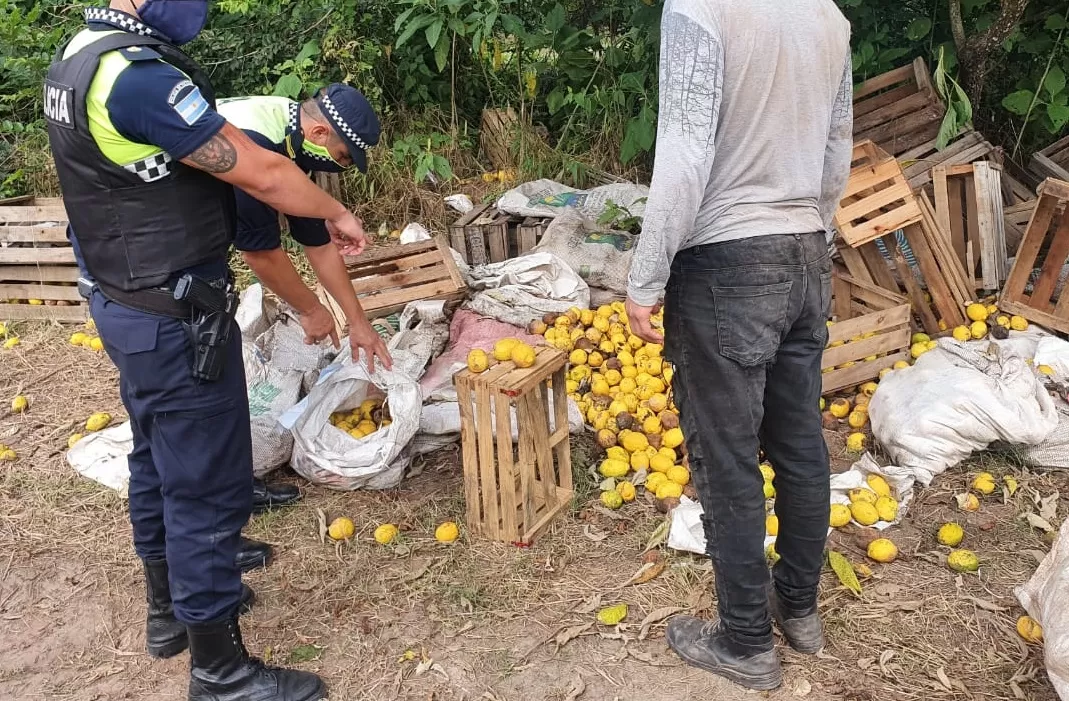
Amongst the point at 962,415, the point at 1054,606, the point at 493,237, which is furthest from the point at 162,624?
the point at 493,237

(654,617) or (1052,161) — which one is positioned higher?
(1052,161)

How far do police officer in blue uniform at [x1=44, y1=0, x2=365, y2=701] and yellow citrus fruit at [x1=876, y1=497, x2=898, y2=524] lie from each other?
2.23m

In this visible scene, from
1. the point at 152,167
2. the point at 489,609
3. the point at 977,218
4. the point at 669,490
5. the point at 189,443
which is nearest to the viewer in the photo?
the point at 152,167

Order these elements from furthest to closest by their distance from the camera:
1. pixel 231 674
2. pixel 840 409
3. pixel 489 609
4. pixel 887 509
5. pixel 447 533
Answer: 1. pixel 840 409
2. pixel 447 533
3. pixel 887 509
4. pixel 489 609
5. pixel 231 674

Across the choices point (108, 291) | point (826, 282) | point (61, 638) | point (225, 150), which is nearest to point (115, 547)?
point (61, 638)

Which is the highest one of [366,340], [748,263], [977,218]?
[748,263]

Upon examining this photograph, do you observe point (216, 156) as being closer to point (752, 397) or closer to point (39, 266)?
point (752, 397)

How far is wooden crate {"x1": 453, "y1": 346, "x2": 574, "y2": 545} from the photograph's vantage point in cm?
330

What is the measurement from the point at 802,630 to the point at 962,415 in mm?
1401

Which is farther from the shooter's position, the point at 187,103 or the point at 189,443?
the point at 189,443

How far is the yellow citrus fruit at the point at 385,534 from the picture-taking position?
11.9 ft

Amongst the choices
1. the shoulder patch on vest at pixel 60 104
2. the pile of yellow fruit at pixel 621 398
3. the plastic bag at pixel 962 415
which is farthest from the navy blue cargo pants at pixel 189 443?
the plastic bag at pixel 962 415

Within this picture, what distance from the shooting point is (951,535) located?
3.39 metres

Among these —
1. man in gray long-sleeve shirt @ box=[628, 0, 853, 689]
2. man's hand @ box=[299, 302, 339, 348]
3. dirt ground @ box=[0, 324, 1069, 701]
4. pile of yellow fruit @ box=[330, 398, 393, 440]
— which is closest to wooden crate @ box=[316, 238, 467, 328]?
pile of yellow fruit @ box=[330, 398, 393, 440]
